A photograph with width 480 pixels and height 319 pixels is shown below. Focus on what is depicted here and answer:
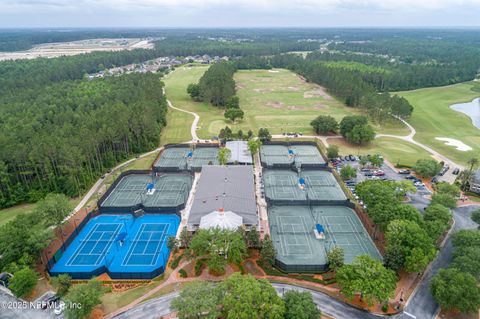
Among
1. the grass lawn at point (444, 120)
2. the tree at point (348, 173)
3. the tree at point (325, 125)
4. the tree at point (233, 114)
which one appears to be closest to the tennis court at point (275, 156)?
the tree at point (348, 173)

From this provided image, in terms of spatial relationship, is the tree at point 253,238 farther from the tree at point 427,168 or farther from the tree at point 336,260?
the tree at point 427,168

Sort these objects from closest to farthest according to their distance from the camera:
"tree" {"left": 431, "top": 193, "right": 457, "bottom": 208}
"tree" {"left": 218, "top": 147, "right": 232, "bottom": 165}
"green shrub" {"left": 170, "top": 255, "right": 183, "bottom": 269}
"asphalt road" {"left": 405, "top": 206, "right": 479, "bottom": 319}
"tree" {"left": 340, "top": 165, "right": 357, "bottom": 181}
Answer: "asphalt road" {"left": 405, "top": 206, "right": 479, "bottom": 319} → "green shrub" {"left": 170, "top": 255, "right": 183, "bottom": 269} → "tree" {"left": 431, "top": 193, "right": 457, "bottom": 208} → "tree" {"left": 340, "top": 165, "right": 357, "bottom": 181} → "tree" {"left": 218, "top": 147, "right": 232, "bottom": 165}

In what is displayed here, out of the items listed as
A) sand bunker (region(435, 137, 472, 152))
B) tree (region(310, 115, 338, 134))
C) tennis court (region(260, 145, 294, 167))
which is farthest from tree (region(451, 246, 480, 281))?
tree (region(310, 115, 338, 134))

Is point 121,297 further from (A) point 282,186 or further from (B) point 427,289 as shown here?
(B) point 427,289

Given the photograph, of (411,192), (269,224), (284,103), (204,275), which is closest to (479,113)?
(284,103)

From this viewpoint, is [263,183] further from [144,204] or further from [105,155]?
[105,155]

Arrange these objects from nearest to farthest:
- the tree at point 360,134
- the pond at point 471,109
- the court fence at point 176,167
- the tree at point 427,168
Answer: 1. the tree at point 427,168
2. the court fence at point 176,167
3. the tree at point 360,134
4. the pond at point 471,109

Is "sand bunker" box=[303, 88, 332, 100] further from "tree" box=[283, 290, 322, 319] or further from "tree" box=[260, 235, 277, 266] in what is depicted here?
"tree" box=[283, 290, 322, 319]
